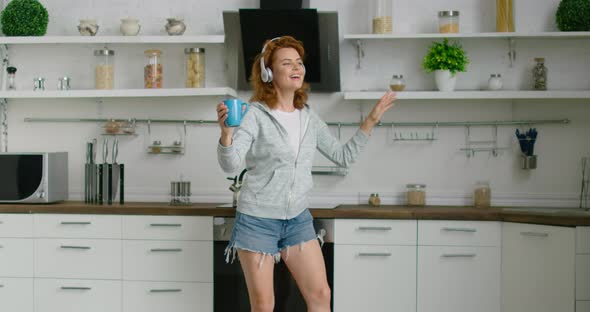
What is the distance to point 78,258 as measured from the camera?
14.4 feet

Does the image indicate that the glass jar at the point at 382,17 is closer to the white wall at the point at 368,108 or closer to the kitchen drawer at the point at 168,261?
the white wall at the point at 368,108

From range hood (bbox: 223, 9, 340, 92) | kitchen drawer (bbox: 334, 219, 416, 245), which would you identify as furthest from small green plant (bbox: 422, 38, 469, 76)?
kitchen drawer (bbox: 334, 219, 416, 245)

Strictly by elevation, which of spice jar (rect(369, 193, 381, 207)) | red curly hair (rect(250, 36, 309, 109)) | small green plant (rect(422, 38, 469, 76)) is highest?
small green plant (rect(422, 38, 469, 76))

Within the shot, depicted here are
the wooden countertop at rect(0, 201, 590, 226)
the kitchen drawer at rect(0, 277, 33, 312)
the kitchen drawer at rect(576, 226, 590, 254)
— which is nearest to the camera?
the kitchen drawer at rect(576, 226, 590, 254)

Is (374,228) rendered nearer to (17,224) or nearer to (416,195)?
(416,195)

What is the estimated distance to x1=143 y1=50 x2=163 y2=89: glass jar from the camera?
4.67 metres

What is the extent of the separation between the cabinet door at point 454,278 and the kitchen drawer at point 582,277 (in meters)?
0.53

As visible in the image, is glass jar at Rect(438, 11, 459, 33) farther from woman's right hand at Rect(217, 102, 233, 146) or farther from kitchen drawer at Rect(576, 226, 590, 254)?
woman's right hand at Rect(217, 102, 233, 146)

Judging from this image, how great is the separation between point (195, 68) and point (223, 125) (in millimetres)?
1806

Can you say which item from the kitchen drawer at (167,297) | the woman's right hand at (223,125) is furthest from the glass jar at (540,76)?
the woman's right hand at (223,125)

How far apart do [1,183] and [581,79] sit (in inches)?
133

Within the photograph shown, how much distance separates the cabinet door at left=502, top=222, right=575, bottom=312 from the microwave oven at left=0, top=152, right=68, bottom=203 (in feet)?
8.28

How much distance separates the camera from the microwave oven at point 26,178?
449 cm

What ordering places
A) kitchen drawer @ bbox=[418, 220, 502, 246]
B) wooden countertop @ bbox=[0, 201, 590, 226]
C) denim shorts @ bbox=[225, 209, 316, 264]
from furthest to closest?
kitchen drawer @ bbox=[418, 220, 502, 246]
wooden countertop @ bbox=[0, 201, 590, 226]
denim shorts @ bbox=[225, 209, 316, 264]
